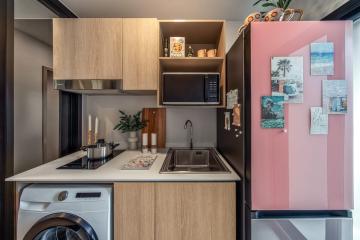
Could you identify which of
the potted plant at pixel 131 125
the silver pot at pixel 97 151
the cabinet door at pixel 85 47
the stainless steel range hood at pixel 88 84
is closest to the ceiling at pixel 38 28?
the cabinet door at pixel 85 47

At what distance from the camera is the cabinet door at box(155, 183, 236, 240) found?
1213mm

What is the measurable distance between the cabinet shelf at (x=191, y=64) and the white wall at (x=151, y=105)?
0.48m

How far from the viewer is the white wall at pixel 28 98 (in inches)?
62.5

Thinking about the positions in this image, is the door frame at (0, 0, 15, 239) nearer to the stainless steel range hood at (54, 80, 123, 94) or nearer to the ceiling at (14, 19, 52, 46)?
the stainless steel range hood at (54, 80, 123, 94)

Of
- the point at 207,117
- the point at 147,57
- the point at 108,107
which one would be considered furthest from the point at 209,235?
→ the point at 108,107

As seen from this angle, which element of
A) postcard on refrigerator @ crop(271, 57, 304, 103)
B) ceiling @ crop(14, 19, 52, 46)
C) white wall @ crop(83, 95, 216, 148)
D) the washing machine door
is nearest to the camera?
postcard on refrigerator @ crop(271, 57, 304, 103)

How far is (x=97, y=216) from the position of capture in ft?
3.84

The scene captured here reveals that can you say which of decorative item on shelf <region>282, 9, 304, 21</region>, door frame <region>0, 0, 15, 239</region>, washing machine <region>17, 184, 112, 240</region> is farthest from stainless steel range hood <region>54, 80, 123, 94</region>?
decorative item on shelf <region>282, 9, 304, 21</region>

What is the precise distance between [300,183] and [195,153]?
3.65 ft

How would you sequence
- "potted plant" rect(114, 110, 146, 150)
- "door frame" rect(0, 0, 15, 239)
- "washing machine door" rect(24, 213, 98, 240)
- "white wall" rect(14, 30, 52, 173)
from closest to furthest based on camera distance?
"washing machine door" rect(24, 213, 98, 240), "door frame" rect(0, 0, 15, 239), "white wall" rect(14, 30, 52, 173), "potted plant" rect(114, 110, 146, 150)

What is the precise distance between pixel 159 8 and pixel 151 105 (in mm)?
1022

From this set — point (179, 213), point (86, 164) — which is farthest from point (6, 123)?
point (179, 213)

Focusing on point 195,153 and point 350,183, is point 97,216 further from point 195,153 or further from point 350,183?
point 350,183

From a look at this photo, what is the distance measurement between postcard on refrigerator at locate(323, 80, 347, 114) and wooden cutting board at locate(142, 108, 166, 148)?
5.03ft
